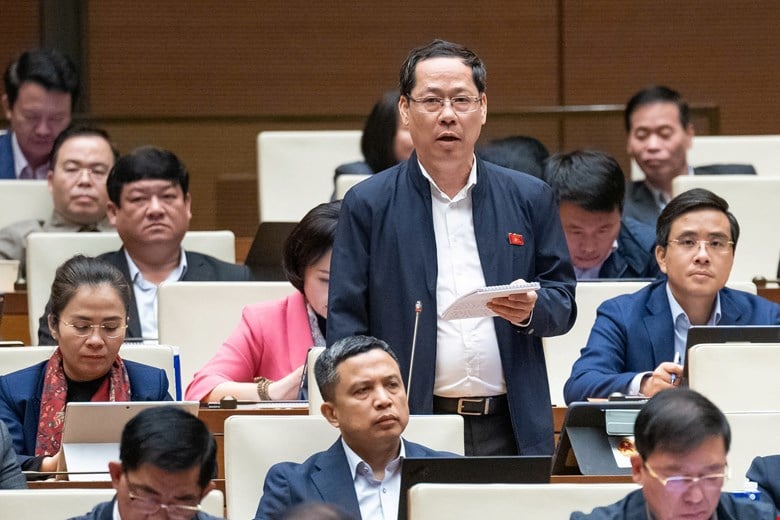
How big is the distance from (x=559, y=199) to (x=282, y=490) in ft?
6.97

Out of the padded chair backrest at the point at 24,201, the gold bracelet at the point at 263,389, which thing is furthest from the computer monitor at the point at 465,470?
the padded chair backrest at the point at 24,201

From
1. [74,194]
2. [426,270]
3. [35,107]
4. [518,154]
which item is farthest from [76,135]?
[426,270]

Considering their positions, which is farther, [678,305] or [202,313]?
[202,313]

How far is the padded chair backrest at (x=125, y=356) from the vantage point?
3877 millimetres

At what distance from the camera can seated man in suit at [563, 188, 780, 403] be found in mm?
4043

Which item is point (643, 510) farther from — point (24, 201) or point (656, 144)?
point (24, 201)

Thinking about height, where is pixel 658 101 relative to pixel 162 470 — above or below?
above

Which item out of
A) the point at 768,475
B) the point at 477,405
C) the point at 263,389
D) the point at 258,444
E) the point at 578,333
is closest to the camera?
the point at 768,475

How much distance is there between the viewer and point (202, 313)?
4512 mm

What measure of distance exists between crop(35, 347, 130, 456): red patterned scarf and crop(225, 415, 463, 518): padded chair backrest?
1.67 feet

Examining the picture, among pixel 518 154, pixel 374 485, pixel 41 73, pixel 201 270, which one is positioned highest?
pixel 41 73

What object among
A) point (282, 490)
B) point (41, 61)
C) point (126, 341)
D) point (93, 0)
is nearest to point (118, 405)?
point (282, 490)

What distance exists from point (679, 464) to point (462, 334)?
2.94 feet

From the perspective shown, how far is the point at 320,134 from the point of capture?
631 centimetres
